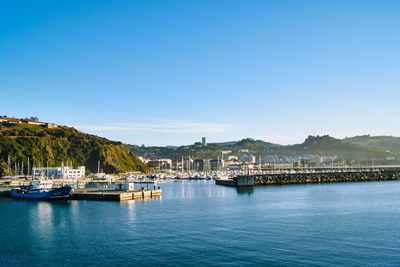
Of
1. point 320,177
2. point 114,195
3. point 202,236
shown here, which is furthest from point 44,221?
point 320,177

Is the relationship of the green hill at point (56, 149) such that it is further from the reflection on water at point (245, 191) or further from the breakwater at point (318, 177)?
the reflection on water at point (245, 191)

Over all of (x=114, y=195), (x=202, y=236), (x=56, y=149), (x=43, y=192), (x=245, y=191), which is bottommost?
(x=245, y=191)

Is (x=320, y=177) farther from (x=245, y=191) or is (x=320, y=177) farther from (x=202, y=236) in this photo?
(x=202, y=236)

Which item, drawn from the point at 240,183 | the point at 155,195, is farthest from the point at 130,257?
the point at 240,183

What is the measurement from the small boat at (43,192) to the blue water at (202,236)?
52.6 feet

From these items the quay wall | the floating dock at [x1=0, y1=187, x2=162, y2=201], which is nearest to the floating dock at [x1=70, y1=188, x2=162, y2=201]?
the floating dock at [x1=0, y1=187, x2=162, y2=201]

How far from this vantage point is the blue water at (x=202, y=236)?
27953 millimetres

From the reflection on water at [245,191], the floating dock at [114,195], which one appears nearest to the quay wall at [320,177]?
the reflection on water at [245,191]

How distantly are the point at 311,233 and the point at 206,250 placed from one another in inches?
515

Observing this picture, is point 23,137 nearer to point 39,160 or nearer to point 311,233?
point 39,160

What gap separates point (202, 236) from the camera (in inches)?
1400

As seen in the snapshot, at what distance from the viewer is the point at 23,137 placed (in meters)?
159

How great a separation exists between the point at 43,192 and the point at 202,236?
5126 centimetres

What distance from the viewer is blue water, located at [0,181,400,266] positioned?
27953 millimetres
